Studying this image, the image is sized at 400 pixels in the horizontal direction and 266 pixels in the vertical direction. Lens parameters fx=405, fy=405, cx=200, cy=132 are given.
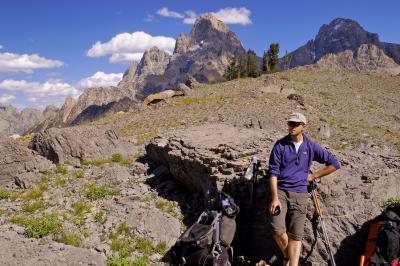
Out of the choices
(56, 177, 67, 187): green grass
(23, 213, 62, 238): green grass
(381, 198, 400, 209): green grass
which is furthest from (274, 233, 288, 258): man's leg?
(56, 177, 67, 187): green grass

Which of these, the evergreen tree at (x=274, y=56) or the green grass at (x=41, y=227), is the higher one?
the evergreen tree at (x=274, y=56)

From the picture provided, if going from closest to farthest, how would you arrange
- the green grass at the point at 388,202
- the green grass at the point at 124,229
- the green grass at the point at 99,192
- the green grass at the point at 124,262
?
the green grass at the point at 388,202 → the green grass at the point at 124,262 → the green grass at the point at 124,229 → the green grass at the point at 99,192

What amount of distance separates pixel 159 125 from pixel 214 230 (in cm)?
2357

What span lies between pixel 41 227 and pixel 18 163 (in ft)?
24.1

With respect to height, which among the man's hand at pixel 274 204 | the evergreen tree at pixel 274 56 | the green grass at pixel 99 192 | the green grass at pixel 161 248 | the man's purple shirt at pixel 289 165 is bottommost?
the green grass at pixel 161 248

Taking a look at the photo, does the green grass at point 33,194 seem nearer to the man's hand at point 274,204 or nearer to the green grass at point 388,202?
the man's hand at point 274,204

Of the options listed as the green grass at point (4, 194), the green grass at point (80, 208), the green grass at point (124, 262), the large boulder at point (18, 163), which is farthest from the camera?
the large boulder at point (18, 163)

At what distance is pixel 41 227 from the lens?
476 inches

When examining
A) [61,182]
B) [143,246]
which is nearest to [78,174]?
[61,182]

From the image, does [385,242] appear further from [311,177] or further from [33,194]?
[33,194]

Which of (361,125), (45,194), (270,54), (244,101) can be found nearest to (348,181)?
(45,194)

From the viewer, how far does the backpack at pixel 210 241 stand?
9.26 m

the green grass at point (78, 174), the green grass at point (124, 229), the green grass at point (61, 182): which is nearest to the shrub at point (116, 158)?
the green grass at point (78, 174)

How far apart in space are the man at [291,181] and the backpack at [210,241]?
4.52 ft
